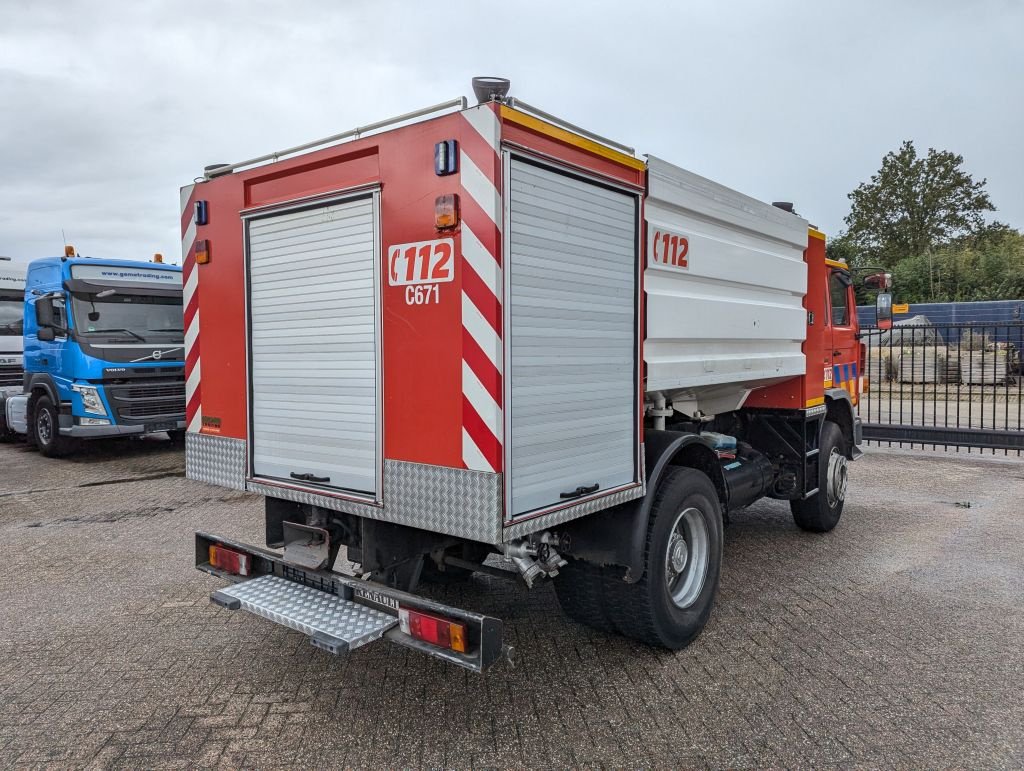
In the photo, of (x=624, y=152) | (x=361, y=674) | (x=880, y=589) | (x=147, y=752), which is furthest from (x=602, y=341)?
(x=880, y=589)

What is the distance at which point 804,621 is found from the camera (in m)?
4.44

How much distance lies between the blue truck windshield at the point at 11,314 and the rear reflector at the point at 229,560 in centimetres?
1241

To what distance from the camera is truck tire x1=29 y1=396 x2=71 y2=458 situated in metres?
11.1

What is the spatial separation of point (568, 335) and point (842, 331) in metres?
4.82

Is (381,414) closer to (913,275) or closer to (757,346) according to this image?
(757,346)

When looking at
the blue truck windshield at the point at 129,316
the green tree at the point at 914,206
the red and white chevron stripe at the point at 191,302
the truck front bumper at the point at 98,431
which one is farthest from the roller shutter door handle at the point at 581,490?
the green tree at the point at 914,206

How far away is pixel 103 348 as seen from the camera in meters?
10.4

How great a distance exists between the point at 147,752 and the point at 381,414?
171cm

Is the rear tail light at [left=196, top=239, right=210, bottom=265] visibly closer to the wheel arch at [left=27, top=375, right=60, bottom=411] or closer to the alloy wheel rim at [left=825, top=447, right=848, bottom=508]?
the alloy wheel rim at [left=825, top=447, right=848, bottom=508]

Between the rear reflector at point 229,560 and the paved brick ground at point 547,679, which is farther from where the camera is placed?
the rear reflector at point 229,560

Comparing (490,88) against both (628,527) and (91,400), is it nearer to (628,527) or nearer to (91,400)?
(628,527)

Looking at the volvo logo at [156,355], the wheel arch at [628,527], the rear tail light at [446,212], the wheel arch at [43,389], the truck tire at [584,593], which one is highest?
the rear tail light at [446,212]

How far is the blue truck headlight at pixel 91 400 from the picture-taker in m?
10.3

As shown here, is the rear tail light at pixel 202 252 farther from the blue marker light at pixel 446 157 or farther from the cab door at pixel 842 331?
the cab door at pixel 842 331
